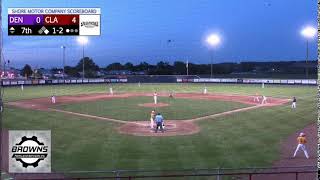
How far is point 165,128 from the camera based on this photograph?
29.6 meters

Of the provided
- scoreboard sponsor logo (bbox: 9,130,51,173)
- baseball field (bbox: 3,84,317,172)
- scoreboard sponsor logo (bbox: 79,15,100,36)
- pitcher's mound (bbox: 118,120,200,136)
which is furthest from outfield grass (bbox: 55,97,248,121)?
scoreboard sponsor logo (bbox: 79,15,100,36)

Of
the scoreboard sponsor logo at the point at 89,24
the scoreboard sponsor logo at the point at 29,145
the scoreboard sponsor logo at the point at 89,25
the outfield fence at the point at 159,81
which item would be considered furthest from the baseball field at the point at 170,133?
the outfield fence at the point at 159,81

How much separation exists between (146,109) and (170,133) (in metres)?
13.4

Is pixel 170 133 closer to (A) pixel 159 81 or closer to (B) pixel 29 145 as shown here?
(B) pixel 29 145

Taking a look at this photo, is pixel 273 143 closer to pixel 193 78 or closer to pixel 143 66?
pixel 193 78

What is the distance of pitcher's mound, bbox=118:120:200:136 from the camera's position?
27734 millimetres

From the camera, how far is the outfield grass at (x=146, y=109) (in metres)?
36.4

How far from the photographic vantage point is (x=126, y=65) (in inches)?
5123

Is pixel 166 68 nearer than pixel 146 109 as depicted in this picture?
No

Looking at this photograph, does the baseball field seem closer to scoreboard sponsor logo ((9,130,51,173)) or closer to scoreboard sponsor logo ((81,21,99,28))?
scoreboard sponsor logo ((9,130,51,173))

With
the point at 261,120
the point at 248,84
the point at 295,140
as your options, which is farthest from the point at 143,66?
the point at 295,140
